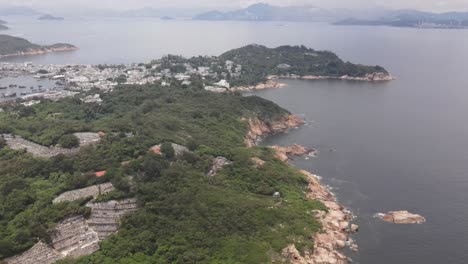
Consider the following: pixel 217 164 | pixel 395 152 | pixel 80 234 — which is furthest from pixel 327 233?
pixel 395 152

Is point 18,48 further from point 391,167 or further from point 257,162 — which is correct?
point 391,167

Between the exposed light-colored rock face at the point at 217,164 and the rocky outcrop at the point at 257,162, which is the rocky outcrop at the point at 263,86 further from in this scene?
the exposed light-colored rock face at the point at 217,164

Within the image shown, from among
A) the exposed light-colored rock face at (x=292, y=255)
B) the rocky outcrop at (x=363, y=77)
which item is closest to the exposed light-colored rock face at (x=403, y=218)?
the exposed light-colored rock face at (x=292, y=255)

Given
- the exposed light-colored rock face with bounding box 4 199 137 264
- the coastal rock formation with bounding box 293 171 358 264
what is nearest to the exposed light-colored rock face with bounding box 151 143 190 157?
the exposed light-colored rock face with bounding box 4 199 137 264

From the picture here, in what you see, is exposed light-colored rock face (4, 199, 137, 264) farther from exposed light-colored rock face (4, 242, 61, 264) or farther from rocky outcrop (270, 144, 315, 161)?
rocky outcrop (270, 144, 315, 161)

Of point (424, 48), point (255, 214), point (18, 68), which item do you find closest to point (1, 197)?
point (255, 214)

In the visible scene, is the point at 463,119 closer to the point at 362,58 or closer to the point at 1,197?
the point at 1,197
